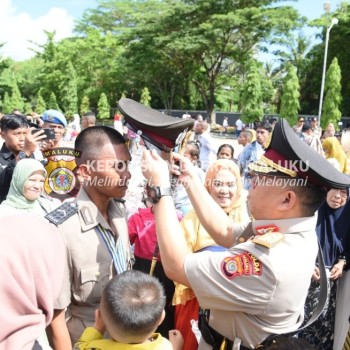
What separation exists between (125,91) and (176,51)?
9.30 m

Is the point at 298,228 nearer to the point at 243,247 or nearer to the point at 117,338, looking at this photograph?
the point at 243,247

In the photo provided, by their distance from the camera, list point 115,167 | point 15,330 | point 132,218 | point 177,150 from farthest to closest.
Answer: point 132,218 < point 177,150 < point 115,167 < point 15,330

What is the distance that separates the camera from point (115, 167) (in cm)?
206

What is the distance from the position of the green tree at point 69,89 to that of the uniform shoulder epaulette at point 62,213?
34598 mm

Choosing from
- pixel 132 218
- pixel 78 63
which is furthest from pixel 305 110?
pixel 132 218

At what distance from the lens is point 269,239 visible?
1.66m

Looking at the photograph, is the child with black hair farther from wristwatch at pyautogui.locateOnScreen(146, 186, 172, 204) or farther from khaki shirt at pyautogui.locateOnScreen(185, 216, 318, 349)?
wristwatch at pyautogui.locateOnScreen(146, 186, 172, 204)

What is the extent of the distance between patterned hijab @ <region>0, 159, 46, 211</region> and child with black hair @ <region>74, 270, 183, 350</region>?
79.0 inches

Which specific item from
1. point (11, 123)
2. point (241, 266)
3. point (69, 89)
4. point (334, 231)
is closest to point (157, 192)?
point (241, 266)

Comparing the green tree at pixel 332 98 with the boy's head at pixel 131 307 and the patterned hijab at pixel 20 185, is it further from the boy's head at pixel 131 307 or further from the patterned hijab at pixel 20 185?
the boy's head at pixel 131 307

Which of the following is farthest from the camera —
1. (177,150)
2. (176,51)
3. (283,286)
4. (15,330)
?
(176,51)

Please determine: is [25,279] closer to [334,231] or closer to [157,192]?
[157,192]

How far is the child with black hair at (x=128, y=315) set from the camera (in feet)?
5.33

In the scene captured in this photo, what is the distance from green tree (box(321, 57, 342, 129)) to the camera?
87.4 feet
